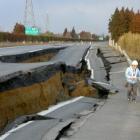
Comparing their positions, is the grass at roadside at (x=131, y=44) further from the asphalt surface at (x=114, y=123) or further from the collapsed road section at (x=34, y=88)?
the asphalt surface at (x=114, y=123)

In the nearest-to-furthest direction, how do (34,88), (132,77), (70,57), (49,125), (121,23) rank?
1. (49,125)
2. (34,88)
3. (132,77)
4. (70,57)
5. (121,23)

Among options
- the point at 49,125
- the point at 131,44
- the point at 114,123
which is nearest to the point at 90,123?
the point at 114,123

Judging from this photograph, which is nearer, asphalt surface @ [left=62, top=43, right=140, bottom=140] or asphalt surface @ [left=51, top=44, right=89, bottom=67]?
asphalt surface @ [left=62, top=43, right=140, bottom=140]

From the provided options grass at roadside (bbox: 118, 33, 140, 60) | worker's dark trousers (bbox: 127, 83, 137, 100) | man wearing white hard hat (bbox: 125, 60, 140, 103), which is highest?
man wearing white hard hat (bbox: 125, 60, 140, 103)

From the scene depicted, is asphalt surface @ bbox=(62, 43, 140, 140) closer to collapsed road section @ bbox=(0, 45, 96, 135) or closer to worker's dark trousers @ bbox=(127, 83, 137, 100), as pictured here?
worker's dark trousers @ bbox=(127, 83, 137, 100)

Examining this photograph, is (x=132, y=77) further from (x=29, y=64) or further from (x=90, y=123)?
(x=90, y=123)

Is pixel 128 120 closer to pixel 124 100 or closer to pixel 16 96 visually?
pixel 16 96

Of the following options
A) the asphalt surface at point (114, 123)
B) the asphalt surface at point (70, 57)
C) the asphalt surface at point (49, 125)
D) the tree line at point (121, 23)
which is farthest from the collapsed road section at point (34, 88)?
the tree line at point (121, 23)

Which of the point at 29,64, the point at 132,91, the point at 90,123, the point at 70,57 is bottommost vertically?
the point at 70,57

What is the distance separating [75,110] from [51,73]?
4.42m

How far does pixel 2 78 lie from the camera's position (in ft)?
46.1

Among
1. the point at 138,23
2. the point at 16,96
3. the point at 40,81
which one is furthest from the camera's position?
the point at 138,23

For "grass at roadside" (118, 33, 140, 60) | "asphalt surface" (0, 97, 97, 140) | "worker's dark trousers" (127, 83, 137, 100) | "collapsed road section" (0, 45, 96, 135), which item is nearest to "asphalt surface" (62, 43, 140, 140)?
"worker's dark trousers" (127, 83, 137, 100)

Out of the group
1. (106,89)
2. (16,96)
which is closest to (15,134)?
(16,96)
